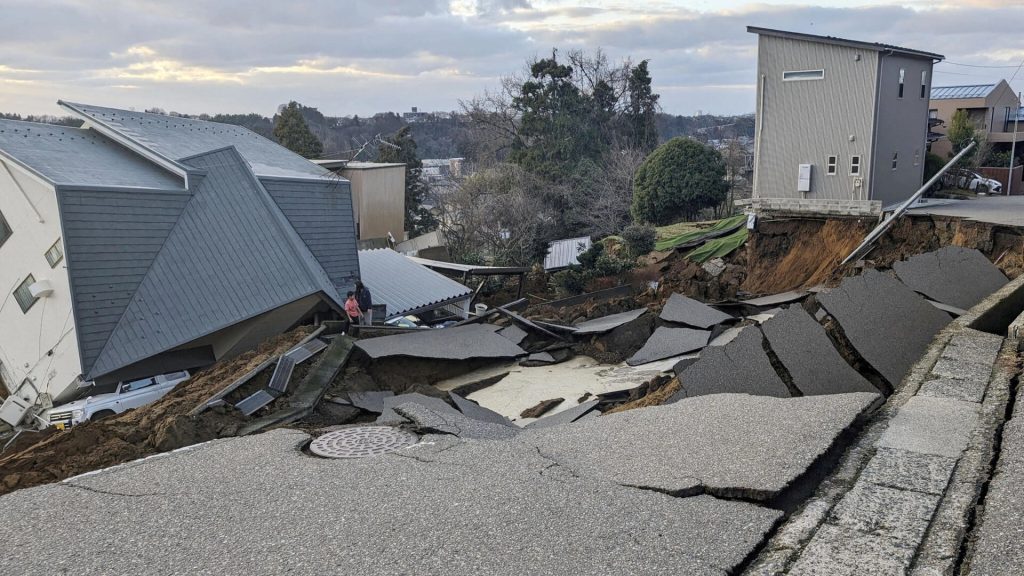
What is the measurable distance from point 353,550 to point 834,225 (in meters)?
19.9

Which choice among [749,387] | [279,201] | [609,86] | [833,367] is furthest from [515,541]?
[609,86]

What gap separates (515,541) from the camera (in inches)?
183

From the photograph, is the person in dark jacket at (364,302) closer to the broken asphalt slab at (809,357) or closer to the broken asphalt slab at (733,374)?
the broken asphalt slab at (733,374)

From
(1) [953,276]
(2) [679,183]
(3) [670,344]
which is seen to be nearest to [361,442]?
(3) [670,344]

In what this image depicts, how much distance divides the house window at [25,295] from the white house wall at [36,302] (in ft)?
0.39

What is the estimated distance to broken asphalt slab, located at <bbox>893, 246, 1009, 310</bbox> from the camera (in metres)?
11.2

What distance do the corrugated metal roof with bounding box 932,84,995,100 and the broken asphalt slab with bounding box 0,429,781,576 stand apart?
2044 inches

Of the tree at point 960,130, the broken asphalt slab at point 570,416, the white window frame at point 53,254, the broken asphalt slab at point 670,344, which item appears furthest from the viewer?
the tree at point 960,130

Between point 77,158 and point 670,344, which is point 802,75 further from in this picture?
point 77,158

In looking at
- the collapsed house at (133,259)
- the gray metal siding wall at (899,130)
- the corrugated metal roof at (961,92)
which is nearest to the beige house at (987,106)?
the corrugated metal roof at (961,92)

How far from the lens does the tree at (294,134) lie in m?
49.3

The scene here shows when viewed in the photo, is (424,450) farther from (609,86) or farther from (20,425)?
(609,86)

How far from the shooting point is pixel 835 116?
21562 mm

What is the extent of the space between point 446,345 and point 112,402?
585cm
